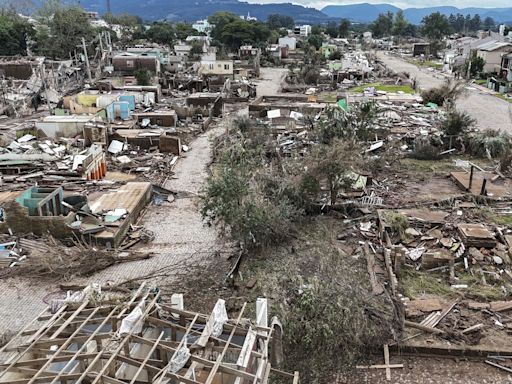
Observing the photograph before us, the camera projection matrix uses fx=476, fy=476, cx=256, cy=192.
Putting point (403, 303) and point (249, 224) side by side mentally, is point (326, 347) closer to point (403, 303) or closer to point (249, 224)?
point (403, 303)

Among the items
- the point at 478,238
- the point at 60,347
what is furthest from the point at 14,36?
the point at 60,347

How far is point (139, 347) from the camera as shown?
6.63 m

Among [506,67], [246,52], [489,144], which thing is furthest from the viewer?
→ [246,52]

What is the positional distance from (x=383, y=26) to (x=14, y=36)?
284ft

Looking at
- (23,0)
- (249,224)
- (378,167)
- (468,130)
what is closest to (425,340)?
(249,224)

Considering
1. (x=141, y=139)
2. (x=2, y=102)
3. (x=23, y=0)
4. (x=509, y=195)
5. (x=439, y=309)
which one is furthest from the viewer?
(x=23, y=0)

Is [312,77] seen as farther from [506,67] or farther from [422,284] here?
[422,284]

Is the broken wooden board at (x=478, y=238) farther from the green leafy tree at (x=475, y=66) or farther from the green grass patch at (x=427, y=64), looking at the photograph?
the green grass patch at (x=427, y=64)

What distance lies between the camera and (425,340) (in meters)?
8.77

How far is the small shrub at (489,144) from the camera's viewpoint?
20.2 meters

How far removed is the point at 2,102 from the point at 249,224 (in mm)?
30459

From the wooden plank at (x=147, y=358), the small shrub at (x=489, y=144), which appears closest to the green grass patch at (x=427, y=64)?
the small shrub at (x=489, y=144)

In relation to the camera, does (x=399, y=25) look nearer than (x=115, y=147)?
No

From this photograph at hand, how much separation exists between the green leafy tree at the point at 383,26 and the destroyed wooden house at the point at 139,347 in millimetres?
121829
